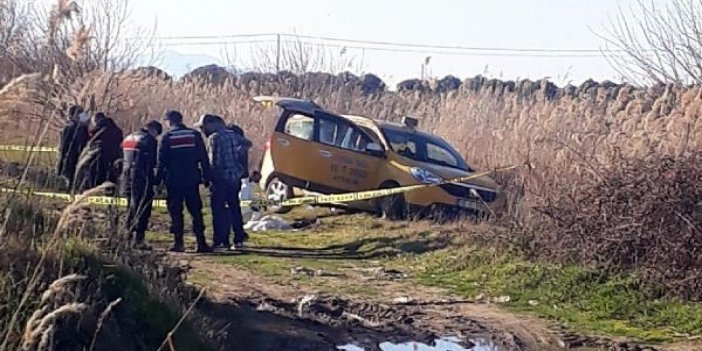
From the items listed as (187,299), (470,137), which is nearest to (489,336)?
(187,299)

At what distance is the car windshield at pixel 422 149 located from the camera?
1955cm

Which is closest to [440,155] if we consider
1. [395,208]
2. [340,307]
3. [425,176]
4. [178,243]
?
[425,176]

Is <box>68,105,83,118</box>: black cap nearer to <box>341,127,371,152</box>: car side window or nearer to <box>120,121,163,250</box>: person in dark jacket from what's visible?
<box>120,121,163,250</box>: person in dark jacket

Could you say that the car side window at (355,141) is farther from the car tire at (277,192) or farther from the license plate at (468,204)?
the license plate at (468,204)

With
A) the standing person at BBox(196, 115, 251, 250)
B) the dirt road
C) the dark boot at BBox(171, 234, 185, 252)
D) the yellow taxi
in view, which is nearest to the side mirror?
the yellow taxi

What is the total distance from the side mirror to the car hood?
1.85ft

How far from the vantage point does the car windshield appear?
64.1 ft

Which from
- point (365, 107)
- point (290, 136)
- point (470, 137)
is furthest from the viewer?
point (365, 107)

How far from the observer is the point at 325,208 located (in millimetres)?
19891

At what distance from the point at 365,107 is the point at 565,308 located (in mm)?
17749

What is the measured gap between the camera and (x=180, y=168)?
14.2m

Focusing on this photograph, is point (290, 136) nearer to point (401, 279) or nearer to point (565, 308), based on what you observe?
point (401, 279)

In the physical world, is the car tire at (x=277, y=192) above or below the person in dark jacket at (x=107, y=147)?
below

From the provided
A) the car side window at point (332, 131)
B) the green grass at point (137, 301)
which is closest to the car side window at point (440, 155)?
the car side window at point (332, 131)
